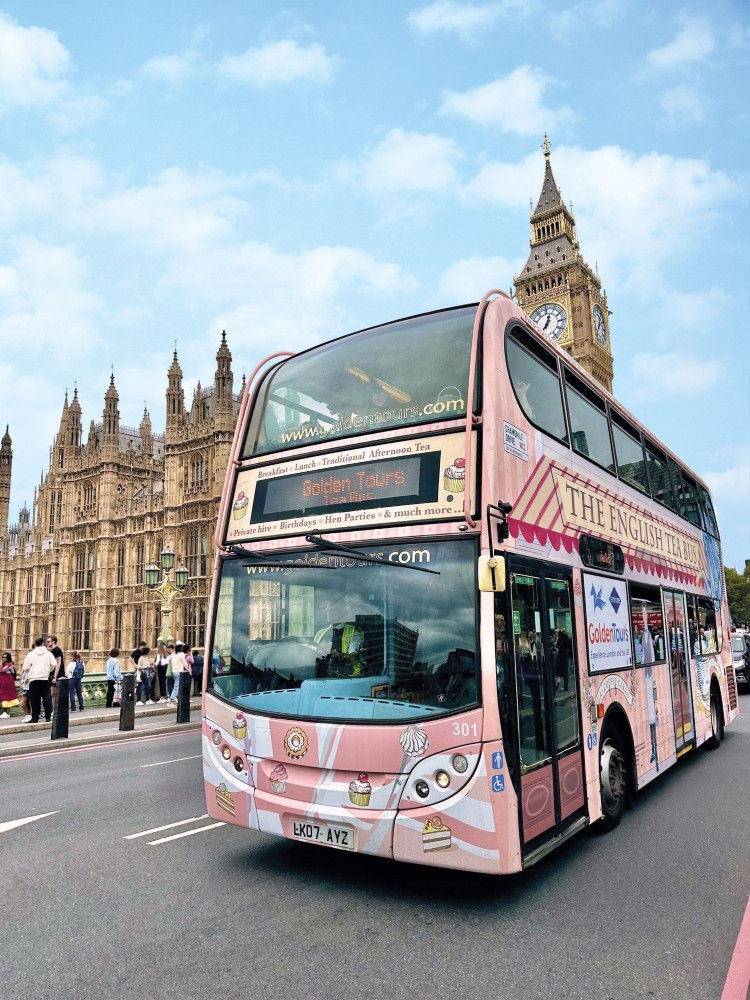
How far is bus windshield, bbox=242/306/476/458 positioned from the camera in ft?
17.5

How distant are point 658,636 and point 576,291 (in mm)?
75587

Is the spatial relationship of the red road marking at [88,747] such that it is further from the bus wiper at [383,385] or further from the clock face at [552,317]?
the clock face at [552,317]

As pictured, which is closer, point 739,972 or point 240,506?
point 739,972

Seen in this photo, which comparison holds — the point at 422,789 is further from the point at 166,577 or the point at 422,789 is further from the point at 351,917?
the point at 166,577

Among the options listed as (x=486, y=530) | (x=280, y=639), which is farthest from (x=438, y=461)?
(x=280, y=639)

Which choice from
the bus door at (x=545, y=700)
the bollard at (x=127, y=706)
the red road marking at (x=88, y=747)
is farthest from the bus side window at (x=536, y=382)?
the bollard at (x=127, y=706)

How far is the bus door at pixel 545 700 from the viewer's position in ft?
15.3

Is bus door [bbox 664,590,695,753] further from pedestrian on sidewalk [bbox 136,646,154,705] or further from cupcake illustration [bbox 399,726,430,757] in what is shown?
pedestrian on sidewalk [bbox 136,646,154,705]

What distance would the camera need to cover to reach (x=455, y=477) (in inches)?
190

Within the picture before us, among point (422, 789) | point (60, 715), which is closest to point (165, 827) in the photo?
point (422, 789)

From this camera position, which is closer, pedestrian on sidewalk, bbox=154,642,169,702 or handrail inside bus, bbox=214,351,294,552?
handrail inside bus, bbox=214,351,294,552

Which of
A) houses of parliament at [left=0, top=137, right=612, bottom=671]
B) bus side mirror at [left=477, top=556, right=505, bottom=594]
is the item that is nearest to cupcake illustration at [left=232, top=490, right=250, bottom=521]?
bus side mirror at [left=477, top=556, right=505, bottom=594]

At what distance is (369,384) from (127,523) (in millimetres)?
49564

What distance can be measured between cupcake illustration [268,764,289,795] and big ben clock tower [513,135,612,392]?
2886 inches
